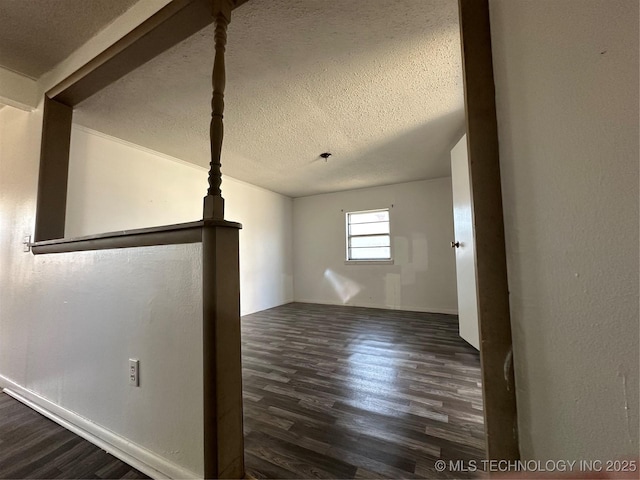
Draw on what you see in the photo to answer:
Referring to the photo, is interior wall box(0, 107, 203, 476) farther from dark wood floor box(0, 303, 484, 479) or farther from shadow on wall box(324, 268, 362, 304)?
shadow on wall box(324, 268, 362, 304)

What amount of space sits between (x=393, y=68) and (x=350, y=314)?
3417mm

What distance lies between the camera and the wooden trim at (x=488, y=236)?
598 millimetres

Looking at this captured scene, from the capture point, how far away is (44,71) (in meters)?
1.80

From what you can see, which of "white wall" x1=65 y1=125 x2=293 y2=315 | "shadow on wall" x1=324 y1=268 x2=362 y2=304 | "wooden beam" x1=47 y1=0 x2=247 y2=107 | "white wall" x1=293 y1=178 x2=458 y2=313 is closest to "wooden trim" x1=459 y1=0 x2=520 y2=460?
"wooden beam" x1=47 y1=0 x2=247 y2=107

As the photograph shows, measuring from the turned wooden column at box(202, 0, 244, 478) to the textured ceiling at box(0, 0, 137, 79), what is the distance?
112 centimetres

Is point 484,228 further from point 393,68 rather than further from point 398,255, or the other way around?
point 398,255

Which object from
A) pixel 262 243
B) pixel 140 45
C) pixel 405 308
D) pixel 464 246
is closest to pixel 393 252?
pixel 405 308

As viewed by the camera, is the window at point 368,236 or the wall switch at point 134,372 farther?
the window at point 368,236

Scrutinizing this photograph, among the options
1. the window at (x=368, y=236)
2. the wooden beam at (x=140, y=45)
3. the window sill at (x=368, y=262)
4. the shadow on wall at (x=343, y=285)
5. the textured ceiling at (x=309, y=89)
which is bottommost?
the shadow on wall at (x=343, y=285)

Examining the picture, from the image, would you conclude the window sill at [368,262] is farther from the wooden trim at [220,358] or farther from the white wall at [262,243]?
the wooden trim at [220,358]

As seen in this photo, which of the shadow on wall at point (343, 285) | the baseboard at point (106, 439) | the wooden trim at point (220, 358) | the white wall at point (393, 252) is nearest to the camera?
the wooden trim at point (220, 358)

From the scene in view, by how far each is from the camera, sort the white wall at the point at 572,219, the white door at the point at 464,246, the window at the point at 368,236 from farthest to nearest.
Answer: the window at the point at 368,236 < the white door at the point at 464,246 < the white wall at the point at 572,219

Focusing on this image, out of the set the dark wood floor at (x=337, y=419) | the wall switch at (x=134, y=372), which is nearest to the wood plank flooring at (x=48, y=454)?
the dark wood floor at (x=337, y=419)

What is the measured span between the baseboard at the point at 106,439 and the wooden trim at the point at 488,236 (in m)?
1.09
